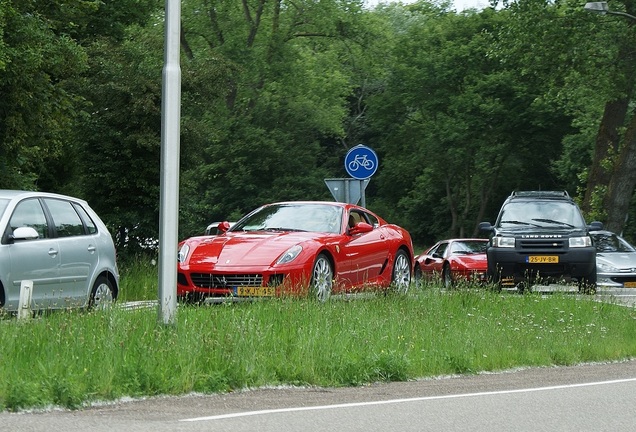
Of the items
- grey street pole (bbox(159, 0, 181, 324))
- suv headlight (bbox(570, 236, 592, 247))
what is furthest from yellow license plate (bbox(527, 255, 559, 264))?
grey street pole (bbox(159, 0, 181, 324))

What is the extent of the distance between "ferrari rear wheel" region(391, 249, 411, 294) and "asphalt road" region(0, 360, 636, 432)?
26.1 ft

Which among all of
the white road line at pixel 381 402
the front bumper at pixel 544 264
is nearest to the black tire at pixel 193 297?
the white road line at pixel 381 402

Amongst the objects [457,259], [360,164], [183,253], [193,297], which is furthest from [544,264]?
[193,297]

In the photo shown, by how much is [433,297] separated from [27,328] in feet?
24.3

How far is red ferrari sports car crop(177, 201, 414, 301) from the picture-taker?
16250 mm

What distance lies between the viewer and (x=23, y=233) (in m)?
13.7

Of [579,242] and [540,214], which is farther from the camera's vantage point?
[540,214]

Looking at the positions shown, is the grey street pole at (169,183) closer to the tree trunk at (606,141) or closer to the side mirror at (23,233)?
the side mirror at (23,233)

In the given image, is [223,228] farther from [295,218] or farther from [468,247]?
[468,247]

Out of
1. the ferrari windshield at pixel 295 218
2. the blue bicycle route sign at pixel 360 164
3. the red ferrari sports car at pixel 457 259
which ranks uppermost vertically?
the blue bicycle route sign at pixel 360 164

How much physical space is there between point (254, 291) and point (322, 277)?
1.43 meters

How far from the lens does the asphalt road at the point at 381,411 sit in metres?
8.24

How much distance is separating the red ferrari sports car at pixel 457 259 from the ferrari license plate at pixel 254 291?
1270 centimetres

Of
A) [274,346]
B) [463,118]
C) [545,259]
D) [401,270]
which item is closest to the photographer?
[274,346]
